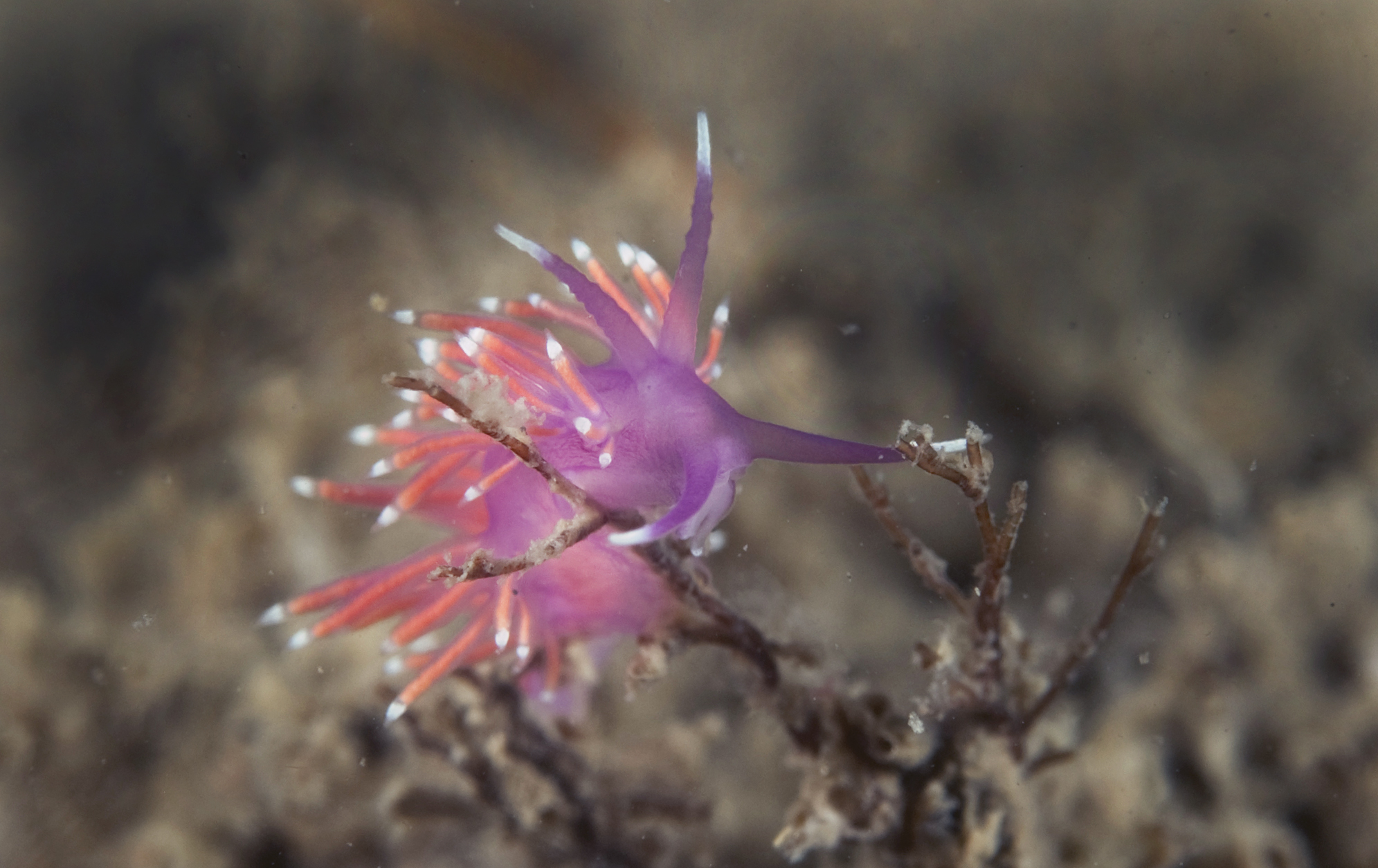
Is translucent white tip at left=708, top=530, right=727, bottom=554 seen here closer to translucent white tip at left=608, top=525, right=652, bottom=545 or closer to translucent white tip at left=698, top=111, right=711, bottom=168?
translucent white tip at left=608, top=525, right=652, bottom=545

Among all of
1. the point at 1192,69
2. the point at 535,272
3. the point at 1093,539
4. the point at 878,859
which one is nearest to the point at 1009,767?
the point at 878,859

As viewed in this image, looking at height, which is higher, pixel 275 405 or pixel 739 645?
pixel 739 645

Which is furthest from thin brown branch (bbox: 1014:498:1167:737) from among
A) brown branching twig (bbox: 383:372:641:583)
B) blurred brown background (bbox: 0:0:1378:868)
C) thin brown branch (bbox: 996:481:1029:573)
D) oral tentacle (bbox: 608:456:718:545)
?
brown branching twig (bbox: 383:372:641:583)

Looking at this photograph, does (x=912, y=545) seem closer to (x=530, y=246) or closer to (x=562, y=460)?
(x=562, y=460)

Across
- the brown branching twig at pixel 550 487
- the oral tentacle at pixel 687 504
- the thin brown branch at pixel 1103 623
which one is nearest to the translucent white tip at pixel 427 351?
the brown branching twig at pixel 550 487

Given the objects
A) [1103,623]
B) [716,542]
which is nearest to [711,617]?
[716,542]

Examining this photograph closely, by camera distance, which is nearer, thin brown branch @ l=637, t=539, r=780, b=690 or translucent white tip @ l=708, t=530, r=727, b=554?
thin brown branch @ l=637, t=539, r=780, b=690

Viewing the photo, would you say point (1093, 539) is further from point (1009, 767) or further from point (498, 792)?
point (498, 792)
